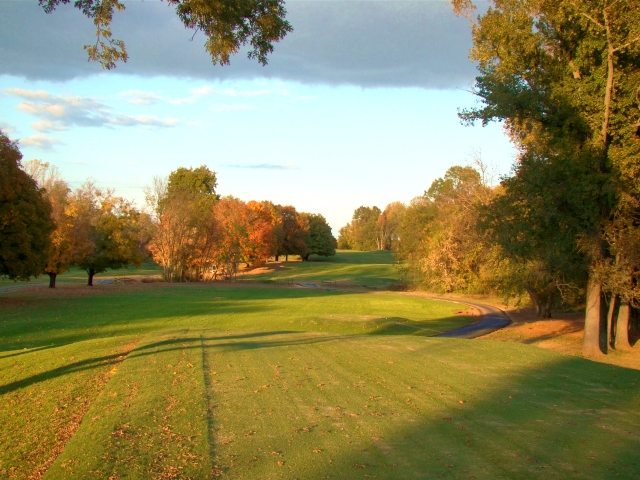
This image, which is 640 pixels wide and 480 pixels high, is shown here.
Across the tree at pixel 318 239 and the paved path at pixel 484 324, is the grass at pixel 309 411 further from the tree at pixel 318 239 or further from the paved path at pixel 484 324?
the tree at pixel 318 239

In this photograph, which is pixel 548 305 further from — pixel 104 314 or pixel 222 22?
pixel 222 22

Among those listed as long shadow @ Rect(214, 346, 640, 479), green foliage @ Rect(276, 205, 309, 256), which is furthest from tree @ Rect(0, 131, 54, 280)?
green foliage @ Rect(276, 205, 309, 256)

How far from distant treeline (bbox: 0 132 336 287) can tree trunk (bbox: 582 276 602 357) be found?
26.9 meters

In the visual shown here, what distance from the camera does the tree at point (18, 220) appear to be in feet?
90.7

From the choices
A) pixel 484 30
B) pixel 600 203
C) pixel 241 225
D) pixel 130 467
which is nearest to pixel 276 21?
pixel 130 467

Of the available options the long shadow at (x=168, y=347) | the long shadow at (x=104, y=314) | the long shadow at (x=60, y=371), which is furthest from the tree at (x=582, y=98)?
the long shadow at (x=104, y=314)

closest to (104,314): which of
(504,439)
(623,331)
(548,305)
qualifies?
(623,331)

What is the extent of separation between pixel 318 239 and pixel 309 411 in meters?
101

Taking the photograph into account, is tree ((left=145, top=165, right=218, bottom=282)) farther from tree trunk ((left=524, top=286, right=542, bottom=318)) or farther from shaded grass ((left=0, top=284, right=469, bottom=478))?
tree trunk ((left=524, top=286, right=542, bottom=318))

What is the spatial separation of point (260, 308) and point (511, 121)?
65.2 feet

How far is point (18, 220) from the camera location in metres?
28.1

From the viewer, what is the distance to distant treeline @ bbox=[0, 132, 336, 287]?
93.6ft

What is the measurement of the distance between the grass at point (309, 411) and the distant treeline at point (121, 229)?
16451mm

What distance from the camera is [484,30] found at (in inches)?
792
